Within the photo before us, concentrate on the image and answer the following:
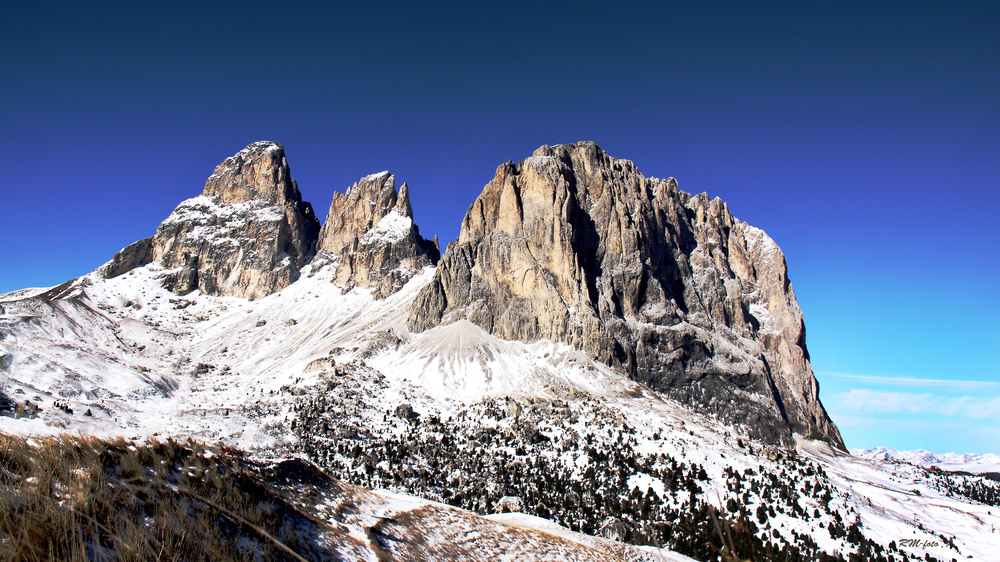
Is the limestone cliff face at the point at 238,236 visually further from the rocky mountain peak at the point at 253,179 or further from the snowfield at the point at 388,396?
the snowfield at the point at 388,396

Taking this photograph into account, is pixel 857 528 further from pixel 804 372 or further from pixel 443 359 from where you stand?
pixel 804 372

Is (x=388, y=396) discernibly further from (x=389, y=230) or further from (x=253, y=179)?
(x=253, y=179)

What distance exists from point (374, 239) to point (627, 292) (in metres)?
63.6

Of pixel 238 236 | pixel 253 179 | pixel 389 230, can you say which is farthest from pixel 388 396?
pixel 253 179

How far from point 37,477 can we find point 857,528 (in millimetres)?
48301

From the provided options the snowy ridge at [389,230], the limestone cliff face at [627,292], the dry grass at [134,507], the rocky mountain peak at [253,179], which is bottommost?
the dry grass at [134,507]

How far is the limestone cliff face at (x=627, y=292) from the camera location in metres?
102

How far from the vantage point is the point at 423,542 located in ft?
35.6

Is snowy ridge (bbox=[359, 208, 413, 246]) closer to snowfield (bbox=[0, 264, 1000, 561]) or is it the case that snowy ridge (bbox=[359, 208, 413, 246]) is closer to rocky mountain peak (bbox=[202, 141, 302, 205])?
snowfield (bbox=[0, 264, 1000, 561])

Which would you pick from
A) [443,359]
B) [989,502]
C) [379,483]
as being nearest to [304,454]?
[379,483]

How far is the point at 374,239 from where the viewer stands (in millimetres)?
135000

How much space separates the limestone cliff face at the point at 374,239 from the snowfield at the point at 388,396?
296cm

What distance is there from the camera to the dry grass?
565 cm

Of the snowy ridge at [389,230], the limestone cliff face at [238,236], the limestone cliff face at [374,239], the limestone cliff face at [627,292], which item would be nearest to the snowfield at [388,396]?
the snowy ridge at [389,230]
